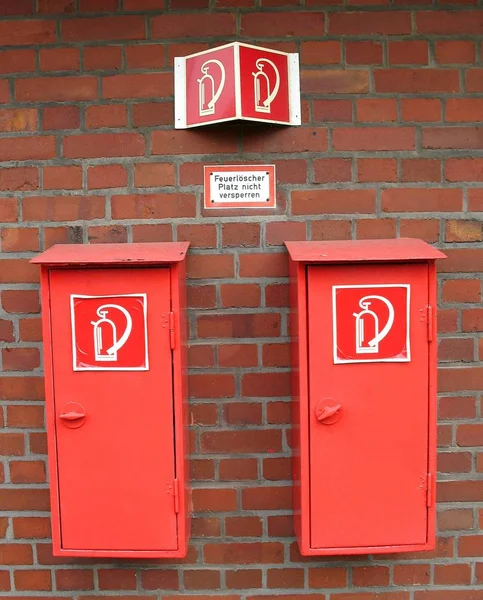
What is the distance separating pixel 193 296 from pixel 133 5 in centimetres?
104

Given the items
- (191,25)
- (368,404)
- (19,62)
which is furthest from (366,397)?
(19,62)

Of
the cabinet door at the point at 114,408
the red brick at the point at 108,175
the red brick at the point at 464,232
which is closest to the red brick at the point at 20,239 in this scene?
the red brick at the point at 108,175

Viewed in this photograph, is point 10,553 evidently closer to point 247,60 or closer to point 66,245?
point 66,245

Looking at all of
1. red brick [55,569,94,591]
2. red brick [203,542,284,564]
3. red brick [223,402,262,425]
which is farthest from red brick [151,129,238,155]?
red brick [55,569,94,591]

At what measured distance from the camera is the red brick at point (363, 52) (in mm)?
1851

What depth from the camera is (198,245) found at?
188 cm

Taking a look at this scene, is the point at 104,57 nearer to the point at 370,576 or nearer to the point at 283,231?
the point at 283,231

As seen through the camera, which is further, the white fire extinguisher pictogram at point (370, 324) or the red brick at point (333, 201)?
the red brick at point (333, 201)

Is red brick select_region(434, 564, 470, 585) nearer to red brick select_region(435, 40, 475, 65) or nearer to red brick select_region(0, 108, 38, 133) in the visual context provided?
red brick select_region(435, 40, 475, 65)

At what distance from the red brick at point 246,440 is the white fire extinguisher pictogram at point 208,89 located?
3.72 ft

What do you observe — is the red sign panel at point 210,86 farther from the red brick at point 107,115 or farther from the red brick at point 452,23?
the red brick at point 452,23

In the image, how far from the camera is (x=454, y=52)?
186 cm

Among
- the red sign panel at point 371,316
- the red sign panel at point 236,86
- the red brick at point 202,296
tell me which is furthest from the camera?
the red brick at point 202,296

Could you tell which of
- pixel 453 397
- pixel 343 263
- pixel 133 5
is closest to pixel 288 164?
pixel 343 263
